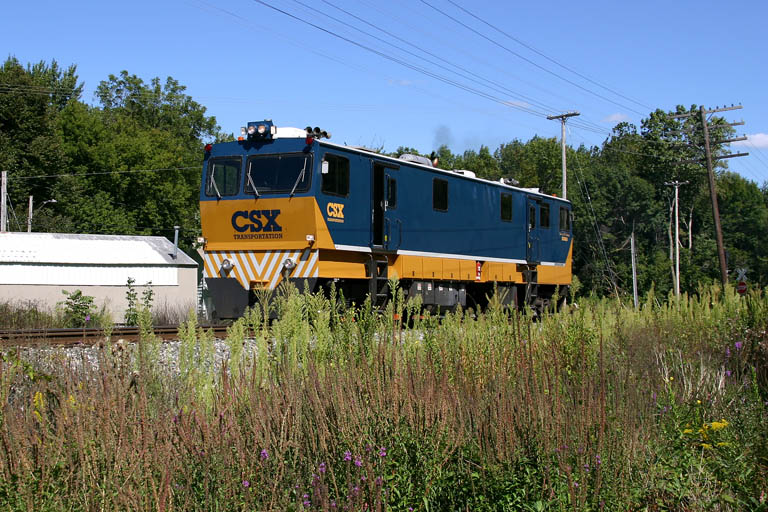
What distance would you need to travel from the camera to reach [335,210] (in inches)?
536

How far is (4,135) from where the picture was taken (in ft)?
156

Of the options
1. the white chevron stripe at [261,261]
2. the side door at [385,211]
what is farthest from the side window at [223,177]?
the side door at [385,211]

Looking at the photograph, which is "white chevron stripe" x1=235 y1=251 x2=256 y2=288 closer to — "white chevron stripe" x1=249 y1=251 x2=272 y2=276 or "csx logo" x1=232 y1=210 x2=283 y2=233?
"white chevron stripe" x1=249 y1=251 x2=272 y2=276

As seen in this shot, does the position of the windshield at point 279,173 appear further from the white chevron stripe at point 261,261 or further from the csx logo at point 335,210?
the white chevron stripe at point 261,261

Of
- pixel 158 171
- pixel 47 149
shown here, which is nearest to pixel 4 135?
pixel 47 149

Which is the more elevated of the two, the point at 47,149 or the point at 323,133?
the point at 47,149

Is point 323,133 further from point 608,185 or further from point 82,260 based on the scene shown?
point 608,185

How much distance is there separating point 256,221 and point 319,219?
1.31 m

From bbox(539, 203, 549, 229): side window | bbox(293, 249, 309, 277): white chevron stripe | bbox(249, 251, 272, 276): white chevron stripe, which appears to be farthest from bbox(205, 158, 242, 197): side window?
bbox(539, 203, 549, 229): side window

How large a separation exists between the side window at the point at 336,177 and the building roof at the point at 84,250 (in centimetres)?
2176

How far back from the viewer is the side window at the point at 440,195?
54.4 ft

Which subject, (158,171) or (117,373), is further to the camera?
(158,171)

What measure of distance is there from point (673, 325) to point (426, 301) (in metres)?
7.83

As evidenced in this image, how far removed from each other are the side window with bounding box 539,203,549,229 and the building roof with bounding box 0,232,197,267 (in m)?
19.0
